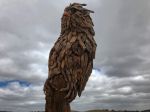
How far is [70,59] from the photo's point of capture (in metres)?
16.5

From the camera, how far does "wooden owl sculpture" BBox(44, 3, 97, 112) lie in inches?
653

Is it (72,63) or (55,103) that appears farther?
(55,103)

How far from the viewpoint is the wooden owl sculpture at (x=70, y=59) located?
1658 centimetres

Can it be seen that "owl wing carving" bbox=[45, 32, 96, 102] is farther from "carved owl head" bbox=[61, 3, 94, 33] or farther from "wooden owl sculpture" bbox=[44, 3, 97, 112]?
"carved owl head" bbox=[61, 3, 94, 33]

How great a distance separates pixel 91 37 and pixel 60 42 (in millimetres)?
1605

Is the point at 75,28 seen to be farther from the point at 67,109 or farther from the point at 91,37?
the point at 67,109

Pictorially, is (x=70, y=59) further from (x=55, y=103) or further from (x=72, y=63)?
(x=55, y=103)

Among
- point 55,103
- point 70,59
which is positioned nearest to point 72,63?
point 70,59

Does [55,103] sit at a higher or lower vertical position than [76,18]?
lower

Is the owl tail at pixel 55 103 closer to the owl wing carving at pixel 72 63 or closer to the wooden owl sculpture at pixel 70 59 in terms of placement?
the wooden owl sculpture at pixel 70 59

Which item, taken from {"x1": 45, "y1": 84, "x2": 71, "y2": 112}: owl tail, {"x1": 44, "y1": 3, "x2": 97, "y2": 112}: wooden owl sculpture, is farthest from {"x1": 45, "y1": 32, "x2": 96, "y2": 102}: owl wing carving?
{"x1": 45, "y1": 84, "x2": 71, "y2": 112}: owl tail

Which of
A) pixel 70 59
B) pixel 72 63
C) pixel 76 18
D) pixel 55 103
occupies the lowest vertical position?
pixel 55 103

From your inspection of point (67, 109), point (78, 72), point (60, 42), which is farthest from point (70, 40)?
point (67, 109)

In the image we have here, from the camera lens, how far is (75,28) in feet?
56.4
